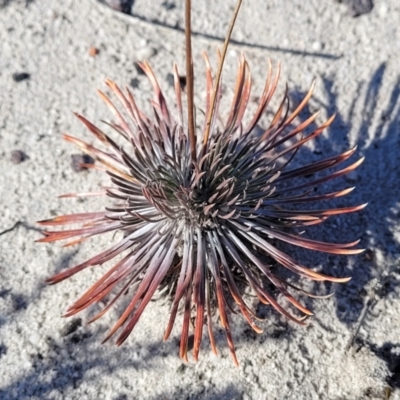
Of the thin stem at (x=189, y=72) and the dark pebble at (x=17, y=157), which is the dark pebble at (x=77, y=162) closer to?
the dark pebble at (x=17, y=157)

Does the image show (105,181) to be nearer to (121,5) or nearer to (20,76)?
(20,76)

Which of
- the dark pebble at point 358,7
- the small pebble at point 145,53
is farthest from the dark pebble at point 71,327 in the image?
the dark pebble at point 358,7

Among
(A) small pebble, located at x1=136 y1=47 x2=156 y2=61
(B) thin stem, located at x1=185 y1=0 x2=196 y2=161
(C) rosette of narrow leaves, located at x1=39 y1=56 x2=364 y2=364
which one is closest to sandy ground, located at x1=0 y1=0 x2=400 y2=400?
(A) small pebble, located at x1=136 y1=47 x2=156 y2=61

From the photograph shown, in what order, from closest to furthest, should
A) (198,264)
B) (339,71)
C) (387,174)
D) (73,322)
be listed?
1. (198,264)
2. (73,322)
3. (387,174)
4. (339,71)

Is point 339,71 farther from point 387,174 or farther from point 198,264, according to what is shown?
point 198,264

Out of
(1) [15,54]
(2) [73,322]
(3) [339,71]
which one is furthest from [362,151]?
(1) [15,54]

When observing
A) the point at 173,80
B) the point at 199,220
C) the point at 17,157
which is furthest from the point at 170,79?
the point at 199,220

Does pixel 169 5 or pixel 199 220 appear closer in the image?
pixel 199 220
